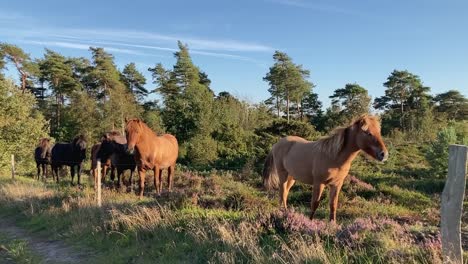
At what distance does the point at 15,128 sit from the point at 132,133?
Result: 14.7 meters

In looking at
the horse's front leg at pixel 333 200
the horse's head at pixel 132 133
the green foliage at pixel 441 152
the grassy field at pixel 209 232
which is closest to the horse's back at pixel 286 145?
the grassy field at pixel 209 232

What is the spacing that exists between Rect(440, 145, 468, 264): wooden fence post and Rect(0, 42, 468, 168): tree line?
95.7ft

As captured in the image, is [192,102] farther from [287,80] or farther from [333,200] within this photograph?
[333,200]

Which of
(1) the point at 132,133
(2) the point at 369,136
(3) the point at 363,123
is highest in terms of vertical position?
(3) the point at 363,123

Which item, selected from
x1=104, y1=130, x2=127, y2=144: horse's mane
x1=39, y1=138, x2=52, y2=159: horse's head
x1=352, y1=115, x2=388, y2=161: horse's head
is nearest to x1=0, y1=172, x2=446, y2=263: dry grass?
x1=352, y1=115, x2=388, y2=161: horse's head

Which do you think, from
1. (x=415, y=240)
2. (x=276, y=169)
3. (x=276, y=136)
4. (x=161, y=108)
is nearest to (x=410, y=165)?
(x=276, y=136)

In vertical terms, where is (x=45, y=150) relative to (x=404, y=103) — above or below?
below

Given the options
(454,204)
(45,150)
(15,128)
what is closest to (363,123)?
(454,204)

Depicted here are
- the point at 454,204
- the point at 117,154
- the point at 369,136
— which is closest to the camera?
the point at 454,204

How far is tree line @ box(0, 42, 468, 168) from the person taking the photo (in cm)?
3541

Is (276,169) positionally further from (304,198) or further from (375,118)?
(304,198)

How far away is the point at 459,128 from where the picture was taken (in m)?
28.4

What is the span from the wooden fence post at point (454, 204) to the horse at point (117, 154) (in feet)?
33.7

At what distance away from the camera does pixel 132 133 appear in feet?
31.8
